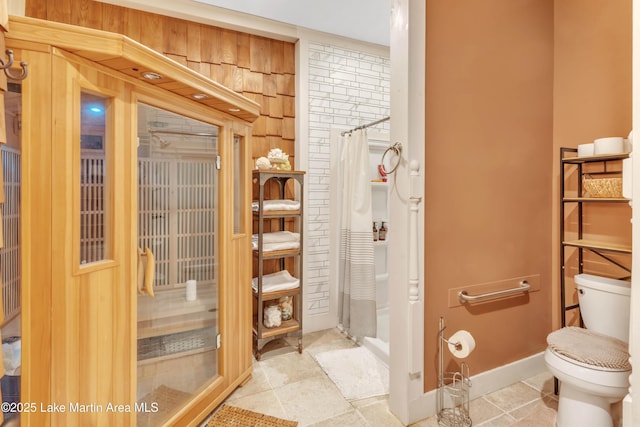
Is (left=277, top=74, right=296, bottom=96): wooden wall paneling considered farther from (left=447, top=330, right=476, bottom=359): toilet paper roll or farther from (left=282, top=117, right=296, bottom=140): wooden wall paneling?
(left=447, top=330, right=476, bottom=359): toilet paper roll

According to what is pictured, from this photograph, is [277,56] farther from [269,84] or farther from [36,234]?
[36,234]

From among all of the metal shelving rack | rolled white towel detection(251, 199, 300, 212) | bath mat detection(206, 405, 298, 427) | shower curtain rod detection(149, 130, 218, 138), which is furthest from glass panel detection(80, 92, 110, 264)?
the metal shelving rack

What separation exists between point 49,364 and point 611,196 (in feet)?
9.51

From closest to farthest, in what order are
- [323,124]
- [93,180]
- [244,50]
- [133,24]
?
[93,180], [133,24], [244,50], [323,124]

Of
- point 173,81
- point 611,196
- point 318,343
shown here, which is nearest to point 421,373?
point 318,343

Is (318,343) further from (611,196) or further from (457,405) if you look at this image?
(611,196)

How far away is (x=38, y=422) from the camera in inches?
→ 44.9

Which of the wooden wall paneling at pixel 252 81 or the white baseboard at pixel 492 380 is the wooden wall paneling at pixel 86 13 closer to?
the wooden wall paneling at pixel 252 81

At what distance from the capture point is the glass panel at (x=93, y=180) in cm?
127

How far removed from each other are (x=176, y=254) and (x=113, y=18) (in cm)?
211

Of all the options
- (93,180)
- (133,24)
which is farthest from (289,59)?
(93,180)

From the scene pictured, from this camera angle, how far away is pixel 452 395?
2031 millimetres

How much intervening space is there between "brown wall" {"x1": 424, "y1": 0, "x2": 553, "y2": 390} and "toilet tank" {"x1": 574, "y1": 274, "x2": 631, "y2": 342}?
0.40 meters

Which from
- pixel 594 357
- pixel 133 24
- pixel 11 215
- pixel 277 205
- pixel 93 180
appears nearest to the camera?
pixel 11 215
